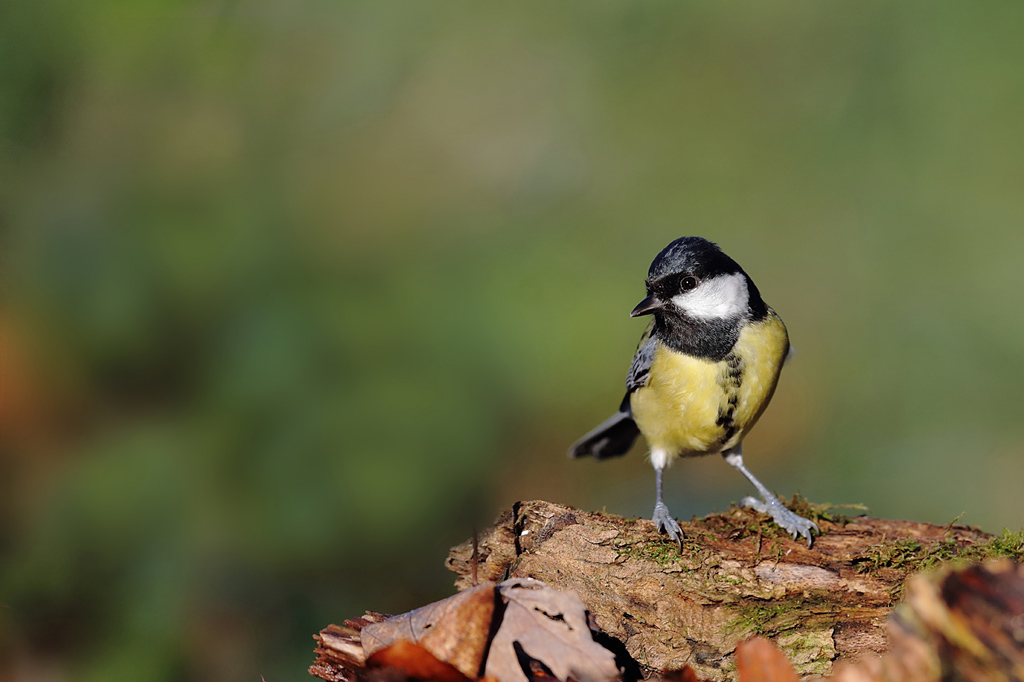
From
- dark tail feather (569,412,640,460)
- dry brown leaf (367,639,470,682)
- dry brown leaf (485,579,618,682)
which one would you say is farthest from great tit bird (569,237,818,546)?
dry brown leaf (367,639,470,682)

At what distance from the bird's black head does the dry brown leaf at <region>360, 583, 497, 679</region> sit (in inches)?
48.5

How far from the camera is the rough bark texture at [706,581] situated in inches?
65.9

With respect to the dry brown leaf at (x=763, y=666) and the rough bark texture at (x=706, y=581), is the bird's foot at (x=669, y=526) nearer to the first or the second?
the rough bark texture at (x=706, y=581)

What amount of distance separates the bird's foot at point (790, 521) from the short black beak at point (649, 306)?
0.64 m

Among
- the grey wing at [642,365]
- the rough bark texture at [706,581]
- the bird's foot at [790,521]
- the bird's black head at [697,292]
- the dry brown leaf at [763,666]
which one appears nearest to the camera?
the dry brown leaf at [763,666]

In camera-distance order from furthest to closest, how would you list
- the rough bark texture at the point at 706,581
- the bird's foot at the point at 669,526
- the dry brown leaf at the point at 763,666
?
the bird's foot at the point at 669,526 < the rough bark texture at the point at 706,581 < the dry brown leaf at the point at 763,666

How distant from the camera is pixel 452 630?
1.25 metres

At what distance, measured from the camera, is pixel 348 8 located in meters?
5.29

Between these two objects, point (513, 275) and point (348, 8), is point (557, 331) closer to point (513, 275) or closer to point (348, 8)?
point (513, 275)

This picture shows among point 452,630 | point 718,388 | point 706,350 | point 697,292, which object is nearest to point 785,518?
point 718,388

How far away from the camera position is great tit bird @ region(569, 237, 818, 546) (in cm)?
237

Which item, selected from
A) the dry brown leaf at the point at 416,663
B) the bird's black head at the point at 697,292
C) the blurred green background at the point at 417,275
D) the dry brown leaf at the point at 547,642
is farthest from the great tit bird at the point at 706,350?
the dry brown leaf at the point at 416,663

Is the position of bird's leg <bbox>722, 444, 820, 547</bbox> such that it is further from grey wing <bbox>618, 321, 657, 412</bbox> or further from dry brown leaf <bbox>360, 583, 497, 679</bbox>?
dry brown leaf <bbox>360, 583, 497, 679</bbox>

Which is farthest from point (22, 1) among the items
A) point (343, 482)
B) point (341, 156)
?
point (343, 482)
